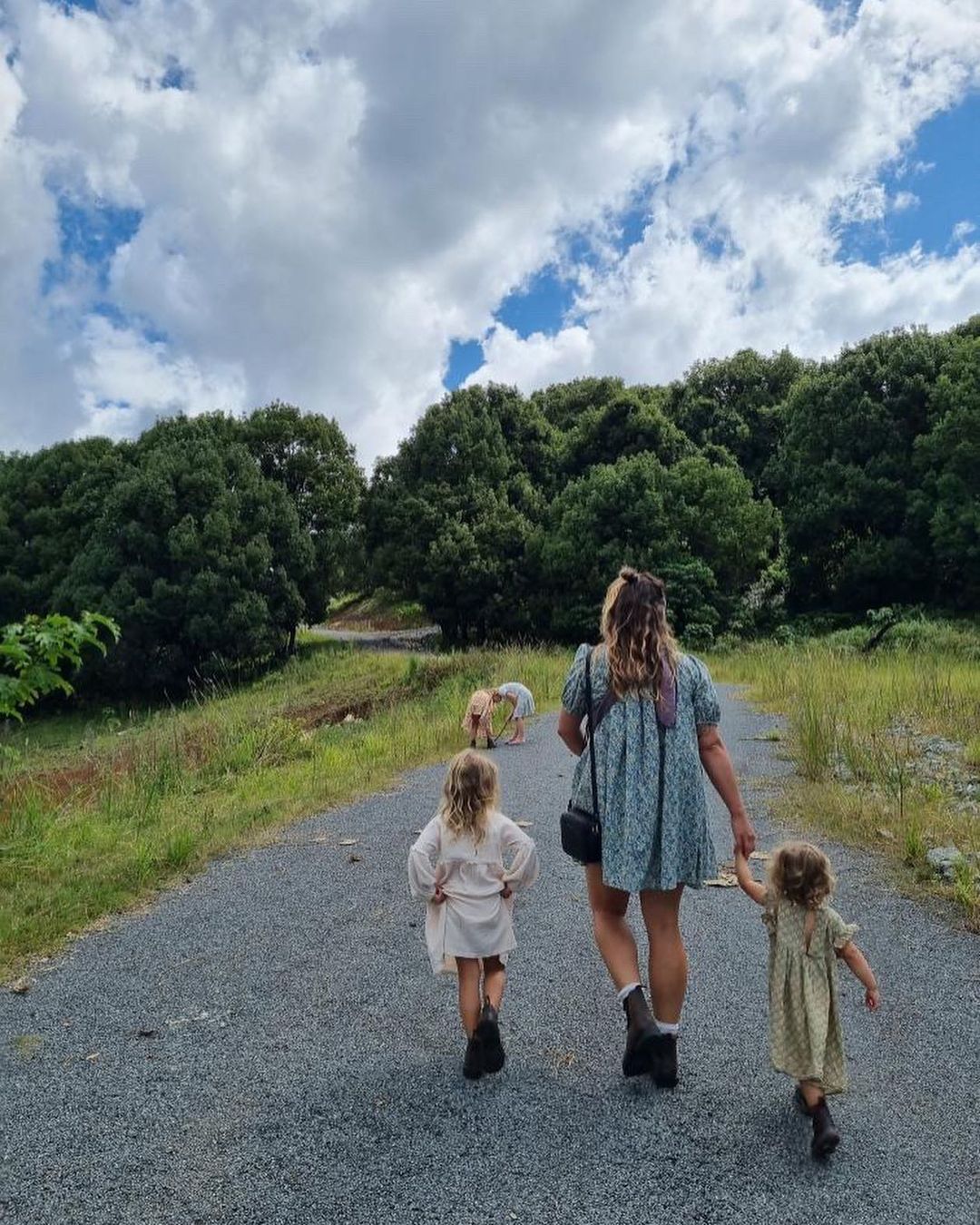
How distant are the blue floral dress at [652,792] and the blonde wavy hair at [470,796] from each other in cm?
47

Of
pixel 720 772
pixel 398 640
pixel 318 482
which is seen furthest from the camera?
pixel 398 640

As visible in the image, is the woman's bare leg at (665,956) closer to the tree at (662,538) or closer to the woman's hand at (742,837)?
the woman's hand at (742,837)

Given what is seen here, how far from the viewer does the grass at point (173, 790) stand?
5359mm

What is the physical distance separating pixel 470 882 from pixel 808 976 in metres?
1.28

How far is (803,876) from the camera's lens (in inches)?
107

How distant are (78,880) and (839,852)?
17.0 feet

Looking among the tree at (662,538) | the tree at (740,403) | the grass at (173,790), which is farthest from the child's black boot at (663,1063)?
the tree at (740,403)

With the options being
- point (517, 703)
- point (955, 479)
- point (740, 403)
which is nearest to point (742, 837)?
point (517, 703)

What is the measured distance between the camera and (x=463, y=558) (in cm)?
2842

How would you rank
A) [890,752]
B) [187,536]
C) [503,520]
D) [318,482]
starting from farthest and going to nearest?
[318,482] < [503,520] < [187,536] < [890,752]

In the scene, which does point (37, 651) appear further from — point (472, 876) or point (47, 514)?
point (47, 514)

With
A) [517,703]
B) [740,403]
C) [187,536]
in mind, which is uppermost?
[740,403]

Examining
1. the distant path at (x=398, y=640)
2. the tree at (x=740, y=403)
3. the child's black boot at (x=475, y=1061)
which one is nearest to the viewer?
the child's black boot at (x=475, y=1061)

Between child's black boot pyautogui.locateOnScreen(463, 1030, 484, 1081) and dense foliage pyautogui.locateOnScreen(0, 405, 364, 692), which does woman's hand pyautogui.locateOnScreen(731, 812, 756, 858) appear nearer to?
child's black boot pyautogui.locateOnScreen(463, 1030, 484, 1081)
